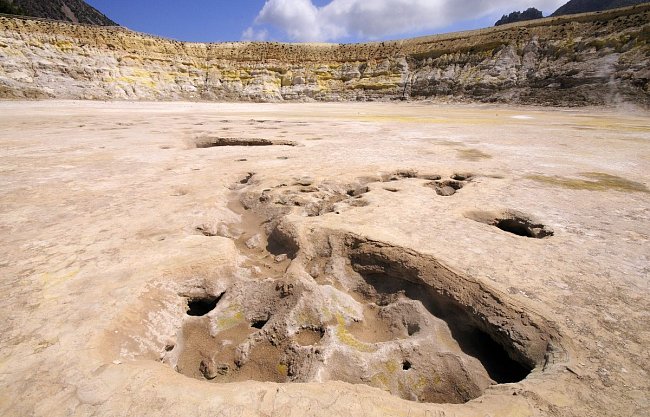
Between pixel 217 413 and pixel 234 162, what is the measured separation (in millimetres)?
6084

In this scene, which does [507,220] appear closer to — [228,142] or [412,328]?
[412,328]

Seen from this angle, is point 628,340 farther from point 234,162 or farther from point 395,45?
point 395,45

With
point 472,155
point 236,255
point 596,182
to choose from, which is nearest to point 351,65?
point 472,155

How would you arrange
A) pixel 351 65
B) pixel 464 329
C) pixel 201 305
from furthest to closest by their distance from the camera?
pixel 351 65 < pixel 201 305 < pixel 464 329

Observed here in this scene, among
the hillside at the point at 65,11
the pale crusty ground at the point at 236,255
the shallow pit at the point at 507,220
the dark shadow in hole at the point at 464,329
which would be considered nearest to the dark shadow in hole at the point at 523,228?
the shallow pit at the point at 507,220

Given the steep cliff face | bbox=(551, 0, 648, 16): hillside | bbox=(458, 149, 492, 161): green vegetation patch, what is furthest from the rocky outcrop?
bbox=(458, 149, 492, 161): green vegetation patch

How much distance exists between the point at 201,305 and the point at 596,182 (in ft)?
20.3

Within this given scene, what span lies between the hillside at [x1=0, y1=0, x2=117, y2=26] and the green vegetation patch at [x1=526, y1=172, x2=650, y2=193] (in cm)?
8539

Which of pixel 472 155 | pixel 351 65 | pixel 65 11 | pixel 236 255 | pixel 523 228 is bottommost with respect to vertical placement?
pixel 472 155

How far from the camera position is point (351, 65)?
41.8 meters

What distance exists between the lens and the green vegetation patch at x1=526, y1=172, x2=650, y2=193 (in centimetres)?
561

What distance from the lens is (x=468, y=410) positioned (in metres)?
1.91

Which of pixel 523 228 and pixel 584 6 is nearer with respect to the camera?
pixel 523 228

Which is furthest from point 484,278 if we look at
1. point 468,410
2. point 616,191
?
point 616,191
